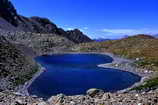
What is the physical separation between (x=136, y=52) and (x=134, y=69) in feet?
150

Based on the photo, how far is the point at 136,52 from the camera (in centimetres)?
Answer: 13700

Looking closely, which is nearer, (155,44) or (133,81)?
(133,81)

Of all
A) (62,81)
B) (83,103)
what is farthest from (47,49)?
(83,103)

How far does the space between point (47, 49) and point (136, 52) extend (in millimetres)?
75359

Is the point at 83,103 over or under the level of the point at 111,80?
over

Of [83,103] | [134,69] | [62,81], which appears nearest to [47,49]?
[134,69]

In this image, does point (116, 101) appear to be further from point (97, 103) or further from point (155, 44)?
point (155, 44)

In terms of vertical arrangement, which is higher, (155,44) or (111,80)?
(155,44)

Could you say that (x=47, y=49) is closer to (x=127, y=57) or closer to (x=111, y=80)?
(x=127, y=57)

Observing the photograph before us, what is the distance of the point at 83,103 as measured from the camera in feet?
64.5

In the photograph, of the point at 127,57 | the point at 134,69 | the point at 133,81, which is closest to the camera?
the point at 133,81

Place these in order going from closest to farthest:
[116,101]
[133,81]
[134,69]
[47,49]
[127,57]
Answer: [116,101] → [133,81] → [134,69] → [127,57] → [47,49]

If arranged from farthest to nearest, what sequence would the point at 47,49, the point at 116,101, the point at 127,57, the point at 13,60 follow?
the point at 47,49 < the point at 127,57 < the point at 13,60 < the point at 116,101

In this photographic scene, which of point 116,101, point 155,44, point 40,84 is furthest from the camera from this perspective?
point 155,44
